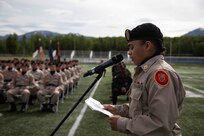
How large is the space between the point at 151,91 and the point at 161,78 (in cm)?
12

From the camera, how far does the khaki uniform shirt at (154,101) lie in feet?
6.88

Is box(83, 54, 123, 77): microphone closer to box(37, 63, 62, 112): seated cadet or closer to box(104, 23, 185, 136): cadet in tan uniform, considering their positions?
box(104, 23, 185, 136): cadet in tan uniform

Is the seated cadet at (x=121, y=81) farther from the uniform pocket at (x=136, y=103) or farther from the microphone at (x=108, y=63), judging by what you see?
the uniform pocket at (x=136, y=103)

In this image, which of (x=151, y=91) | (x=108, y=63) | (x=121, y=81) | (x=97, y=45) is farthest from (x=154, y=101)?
(x=97, y=45)

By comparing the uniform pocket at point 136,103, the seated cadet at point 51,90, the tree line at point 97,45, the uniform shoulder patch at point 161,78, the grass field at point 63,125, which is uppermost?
the tree line at point 97,45

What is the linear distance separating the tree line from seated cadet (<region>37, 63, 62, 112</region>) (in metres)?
80.2

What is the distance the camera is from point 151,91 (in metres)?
2.15

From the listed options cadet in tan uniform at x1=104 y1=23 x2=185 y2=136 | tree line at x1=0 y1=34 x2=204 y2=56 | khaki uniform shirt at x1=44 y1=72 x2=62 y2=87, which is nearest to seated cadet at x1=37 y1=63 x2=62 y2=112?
khaki uniform shirt at x1=44 y1=72 x2=62 y2=87

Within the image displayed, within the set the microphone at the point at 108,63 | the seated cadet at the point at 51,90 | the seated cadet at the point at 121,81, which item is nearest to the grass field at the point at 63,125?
the seated cadet at the point at 51,90

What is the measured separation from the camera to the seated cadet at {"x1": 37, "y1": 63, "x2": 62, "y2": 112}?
9.63 meters

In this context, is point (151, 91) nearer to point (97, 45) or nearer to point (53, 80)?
point (53, 80)

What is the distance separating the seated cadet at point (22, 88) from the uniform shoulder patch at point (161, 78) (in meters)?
8.12

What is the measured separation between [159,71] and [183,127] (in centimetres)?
606

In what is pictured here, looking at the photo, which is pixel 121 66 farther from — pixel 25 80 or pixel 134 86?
pixel 134 86
